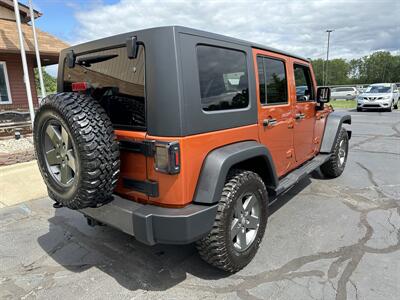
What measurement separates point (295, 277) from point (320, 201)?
1.96m

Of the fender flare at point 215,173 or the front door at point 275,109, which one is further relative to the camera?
the front door at point 275,109

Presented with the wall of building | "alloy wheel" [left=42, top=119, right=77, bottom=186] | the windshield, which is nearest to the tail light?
"alloy wheel" [left=42, top=119, right=77, bottom=186]

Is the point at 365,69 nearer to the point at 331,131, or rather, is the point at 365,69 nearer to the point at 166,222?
the point at 331,131

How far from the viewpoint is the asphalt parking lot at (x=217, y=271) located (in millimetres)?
2514

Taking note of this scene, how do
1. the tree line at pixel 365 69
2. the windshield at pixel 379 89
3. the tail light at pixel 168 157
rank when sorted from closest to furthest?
the tail light at pixel 168 157 < the windshield at pixel 379 89 < the tree line at pixel 365 69

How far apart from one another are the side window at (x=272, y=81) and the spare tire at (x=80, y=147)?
1609 mm

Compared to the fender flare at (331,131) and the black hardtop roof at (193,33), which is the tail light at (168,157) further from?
the fender flare at (331,131)

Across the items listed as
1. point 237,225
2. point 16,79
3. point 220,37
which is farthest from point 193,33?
point 16,79

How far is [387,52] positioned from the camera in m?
82.1

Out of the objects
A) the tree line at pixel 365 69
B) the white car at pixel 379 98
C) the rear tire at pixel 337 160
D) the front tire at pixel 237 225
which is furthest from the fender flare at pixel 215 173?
the tree line at pixel 365 69

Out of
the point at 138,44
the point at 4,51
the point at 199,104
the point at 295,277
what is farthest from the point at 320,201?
the point at 4,51

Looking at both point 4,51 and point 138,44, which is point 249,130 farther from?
point 4,51

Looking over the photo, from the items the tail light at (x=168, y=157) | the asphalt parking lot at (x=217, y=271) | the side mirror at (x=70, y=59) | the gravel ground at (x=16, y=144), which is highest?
the side mirror at (x=70, y=59)

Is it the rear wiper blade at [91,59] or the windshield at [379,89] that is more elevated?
the rear wiper blade at [91,59]
